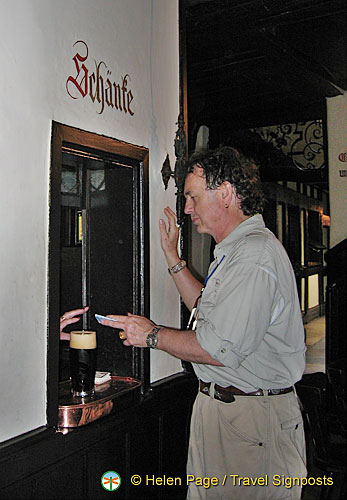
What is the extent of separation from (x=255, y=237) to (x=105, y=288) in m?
0.82

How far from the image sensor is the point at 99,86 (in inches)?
81.3

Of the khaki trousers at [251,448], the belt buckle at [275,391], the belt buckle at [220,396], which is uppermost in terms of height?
the belt buckle at [275,391]

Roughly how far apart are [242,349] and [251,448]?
404 millimetres

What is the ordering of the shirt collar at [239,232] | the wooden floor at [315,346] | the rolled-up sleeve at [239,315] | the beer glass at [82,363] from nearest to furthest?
the rolled-up sleeve at [239,315], the shirt collar at [239,232], the beer glass at [82,363], the wooden floor at [315,346]

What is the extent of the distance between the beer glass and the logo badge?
32 cm

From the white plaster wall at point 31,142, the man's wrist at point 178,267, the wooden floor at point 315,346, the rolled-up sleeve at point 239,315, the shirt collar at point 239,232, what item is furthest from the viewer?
the wooden floor at point 315,346

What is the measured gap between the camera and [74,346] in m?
2.17

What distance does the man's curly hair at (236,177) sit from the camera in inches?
81.7

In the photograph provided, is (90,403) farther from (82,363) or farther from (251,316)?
(251,316)

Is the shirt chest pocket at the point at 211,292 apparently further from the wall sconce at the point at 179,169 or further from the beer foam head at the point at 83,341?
the wall sconce at the point at 179,169

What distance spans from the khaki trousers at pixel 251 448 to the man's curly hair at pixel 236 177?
72 cm

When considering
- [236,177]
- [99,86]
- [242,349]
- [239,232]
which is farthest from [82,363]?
[99,86]

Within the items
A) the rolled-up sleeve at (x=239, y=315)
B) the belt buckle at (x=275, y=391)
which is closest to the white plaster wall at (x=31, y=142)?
the rolled-up sleeve at (x=239, y=315)

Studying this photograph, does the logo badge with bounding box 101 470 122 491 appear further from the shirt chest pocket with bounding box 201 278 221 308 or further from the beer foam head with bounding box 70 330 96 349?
the shirt chest pocket with bounding box 201 278 221 308
